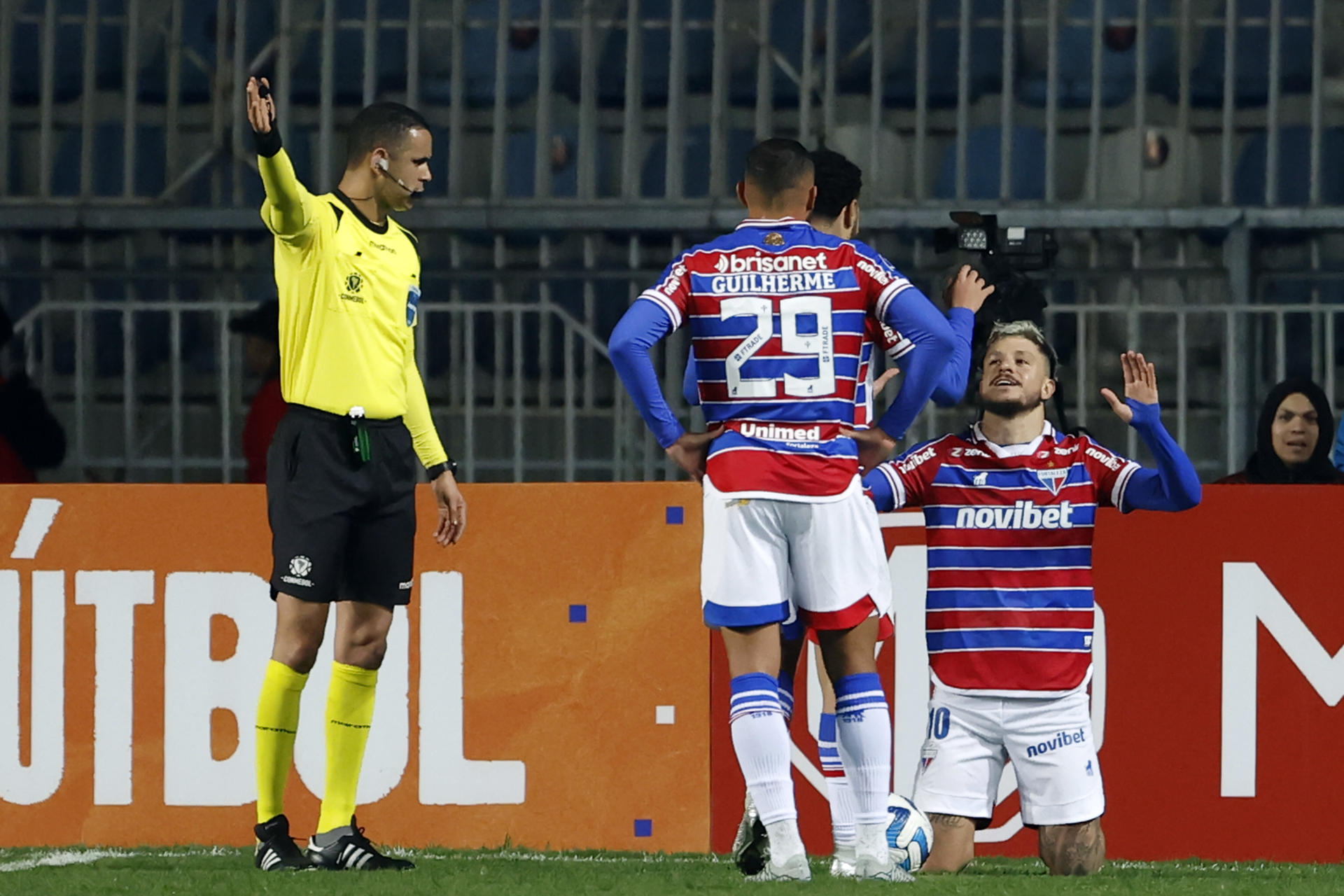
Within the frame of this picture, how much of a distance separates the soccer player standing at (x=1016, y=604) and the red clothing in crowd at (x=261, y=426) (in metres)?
2.94

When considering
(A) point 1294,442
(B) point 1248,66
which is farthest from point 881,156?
(A) point 1294,442

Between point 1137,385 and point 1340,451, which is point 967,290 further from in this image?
point 1340,451

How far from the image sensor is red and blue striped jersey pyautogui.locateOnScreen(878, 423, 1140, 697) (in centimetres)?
488

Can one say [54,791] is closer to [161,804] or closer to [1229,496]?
[161,804]

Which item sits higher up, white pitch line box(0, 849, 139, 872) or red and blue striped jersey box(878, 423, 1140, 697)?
red and blue striped jersey box(878, 423, 1140, 697)

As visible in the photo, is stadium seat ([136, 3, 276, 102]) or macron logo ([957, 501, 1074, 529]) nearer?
macron logo ([957, 501, 1074, 529])

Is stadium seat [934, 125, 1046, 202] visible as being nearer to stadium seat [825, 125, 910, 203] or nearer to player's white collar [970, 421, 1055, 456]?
stadium seat [825, 125, 910, 203]

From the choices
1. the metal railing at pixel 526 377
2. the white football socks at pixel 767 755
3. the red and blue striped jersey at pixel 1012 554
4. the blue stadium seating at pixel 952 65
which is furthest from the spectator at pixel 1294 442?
the blue stadium seating at pixel 952 65

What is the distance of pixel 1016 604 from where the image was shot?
4.88 metres

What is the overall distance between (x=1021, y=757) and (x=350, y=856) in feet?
4.94

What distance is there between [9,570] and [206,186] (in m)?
3.89

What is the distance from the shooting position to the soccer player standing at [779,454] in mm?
4254

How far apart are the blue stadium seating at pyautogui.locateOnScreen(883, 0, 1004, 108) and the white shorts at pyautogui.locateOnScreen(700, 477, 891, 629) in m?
5.11

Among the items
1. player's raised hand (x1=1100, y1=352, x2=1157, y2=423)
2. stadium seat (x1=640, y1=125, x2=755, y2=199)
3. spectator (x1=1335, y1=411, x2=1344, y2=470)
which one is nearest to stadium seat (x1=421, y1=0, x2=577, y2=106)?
stadium seat (x1=640, y1=125, x2=755, y2=199)
